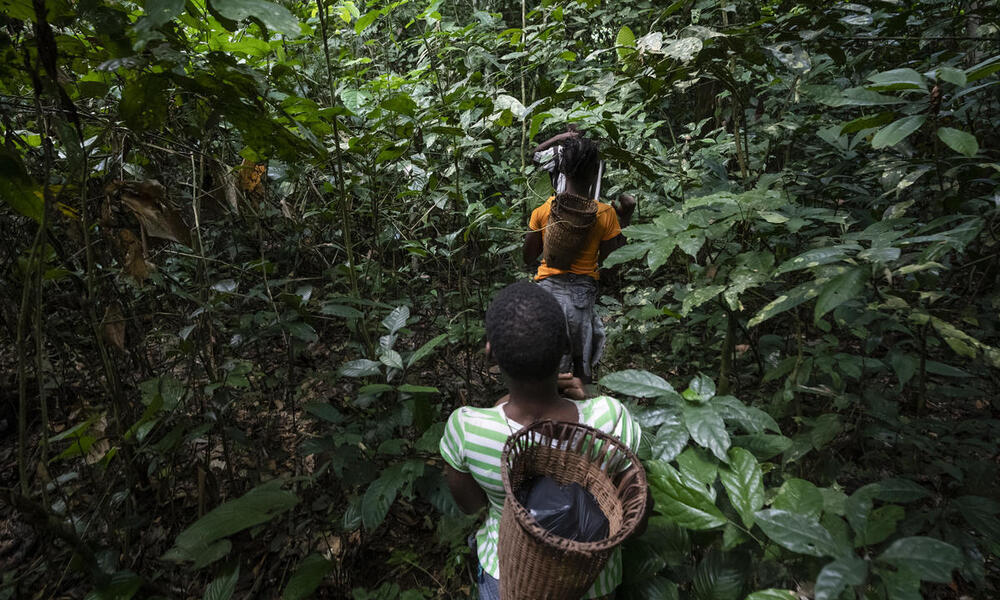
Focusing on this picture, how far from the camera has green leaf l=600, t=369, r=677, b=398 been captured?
4.14ft

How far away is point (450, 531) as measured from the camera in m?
2.15

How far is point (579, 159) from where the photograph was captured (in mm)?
2359

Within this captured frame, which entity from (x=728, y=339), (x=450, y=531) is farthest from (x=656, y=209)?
(x=450, y=531)

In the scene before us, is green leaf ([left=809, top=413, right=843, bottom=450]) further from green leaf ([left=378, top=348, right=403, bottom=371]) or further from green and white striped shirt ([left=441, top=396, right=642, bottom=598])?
green leaf ([left=378, top=348, right=403, bottom=371])

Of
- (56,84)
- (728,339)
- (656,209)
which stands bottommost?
(728,339)

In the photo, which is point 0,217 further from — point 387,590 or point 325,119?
point 387,590

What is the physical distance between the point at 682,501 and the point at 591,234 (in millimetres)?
1768

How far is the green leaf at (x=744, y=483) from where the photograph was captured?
99 centimetres

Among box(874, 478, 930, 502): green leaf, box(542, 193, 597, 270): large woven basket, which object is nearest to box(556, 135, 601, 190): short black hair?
box(542, 193, 597, 270): large woven basket

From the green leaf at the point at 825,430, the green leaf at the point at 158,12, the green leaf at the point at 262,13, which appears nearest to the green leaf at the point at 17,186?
the green leaf at the point at 158,12

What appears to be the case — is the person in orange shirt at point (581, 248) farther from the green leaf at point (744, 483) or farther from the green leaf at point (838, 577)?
the green leaf at point (838, 577)

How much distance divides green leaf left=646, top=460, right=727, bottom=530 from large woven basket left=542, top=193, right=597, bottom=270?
155 cm

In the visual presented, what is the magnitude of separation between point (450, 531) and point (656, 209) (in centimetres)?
227

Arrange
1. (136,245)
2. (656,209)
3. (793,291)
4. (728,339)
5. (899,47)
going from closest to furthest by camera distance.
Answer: (793,291), (136,245), (728,339), (899,47), (656,209)
